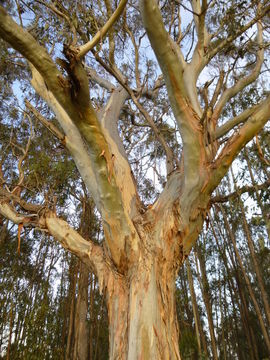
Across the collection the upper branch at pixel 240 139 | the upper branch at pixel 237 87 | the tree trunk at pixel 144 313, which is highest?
the upper branch at pixel 237 87

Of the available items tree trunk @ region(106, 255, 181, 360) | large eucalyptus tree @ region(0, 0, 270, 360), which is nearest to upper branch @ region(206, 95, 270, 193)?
large eucalyptus tree @ region(0, 0, 270, 360)

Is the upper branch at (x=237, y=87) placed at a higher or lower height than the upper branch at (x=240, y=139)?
higher

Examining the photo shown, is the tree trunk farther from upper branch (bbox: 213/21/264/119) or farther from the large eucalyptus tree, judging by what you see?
upper branch (bbox: 213/21/264/119)

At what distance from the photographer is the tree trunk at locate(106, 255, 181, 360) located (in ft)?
6.73

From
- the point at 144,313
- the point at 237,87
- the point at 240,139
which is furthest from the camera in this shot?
the point at 237,87

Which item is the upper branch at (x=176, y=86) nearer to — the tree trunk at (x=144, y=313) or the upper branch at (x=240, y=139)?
the upper branch at (x=240, y=139)

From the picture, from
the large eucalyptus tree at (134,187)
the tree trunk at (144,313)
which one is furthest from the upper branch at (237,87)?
the tree trunk at (144,313)

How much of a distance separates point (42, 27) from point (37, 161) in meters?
2.59

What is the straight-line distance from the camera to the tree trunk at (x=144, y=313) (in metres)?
2.05

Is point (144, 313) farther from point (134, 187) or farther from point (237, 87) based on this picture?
point (237, 87)

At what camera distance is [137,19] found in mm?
5719

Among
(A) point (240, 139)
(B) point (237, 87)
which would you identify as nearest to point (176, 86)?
(A) point (240, 139)

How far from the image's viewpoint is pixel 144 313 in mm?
2145

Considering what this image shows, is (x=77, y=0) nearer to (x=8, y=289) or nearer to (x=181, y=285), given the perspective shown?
(x=8, y=289)
